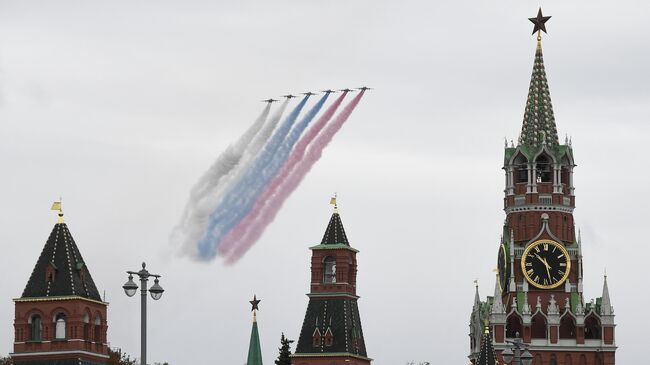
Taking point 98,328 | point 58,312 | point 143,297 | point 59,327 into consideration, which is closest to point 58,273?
point 58,312

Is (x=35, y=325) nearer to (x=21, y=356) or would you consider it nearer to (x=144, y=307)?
(x=21, y=356)

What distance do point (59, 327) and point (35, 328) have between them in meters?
2.00

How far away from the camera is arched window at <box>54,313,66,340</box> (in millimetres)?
195375

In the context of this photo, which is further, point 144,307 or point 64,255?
point 64,255

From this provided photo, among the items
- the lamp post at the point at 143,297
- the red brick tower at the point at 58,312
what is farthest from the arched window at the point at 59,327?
the lamp post at the point at 143,297

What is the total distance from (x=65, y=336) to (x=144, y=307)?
181ft

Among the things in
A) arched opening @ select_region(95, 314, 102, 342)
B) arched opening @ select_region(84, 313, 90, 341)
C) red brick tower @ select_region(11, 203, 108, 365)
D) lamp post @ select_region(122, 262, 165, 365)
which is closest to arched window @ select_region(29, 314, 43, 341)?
red brick tower @ select_region(11, 203, 108, 365)

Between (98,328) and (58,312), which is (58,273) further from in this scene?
(98,328)

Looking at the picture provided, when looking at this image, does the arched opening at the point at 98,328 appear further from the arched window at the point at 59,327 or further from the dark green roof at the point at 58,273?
the arched window at the point at 59,327

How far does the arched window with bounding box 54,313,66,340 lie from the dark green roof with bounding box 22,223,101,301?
6.03ft

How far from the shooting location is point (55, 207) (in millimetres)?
197875

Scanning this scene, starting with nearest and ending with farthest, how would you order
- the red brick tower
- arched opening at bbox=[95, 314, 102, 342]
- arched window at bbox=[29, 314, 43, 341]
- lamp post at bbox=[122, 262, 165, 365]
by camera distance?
lamp post at bbox=[122, 262, 165, 365] < the red brick tower < arched window at bbox=[29, 314, 43, 341] < arched opening at bbox=[95, 314, 102, 342]

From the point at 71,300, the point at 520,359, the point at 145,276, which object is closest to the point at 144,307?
the point at 145,276

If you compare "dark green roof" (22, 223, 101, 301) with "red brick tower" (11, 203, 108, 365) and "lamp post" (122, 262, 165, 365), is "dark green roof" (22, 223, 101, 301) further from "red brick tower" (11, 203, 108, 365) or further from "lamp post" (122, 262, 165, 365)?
"lamp post" (122, 262, 165, 365)
